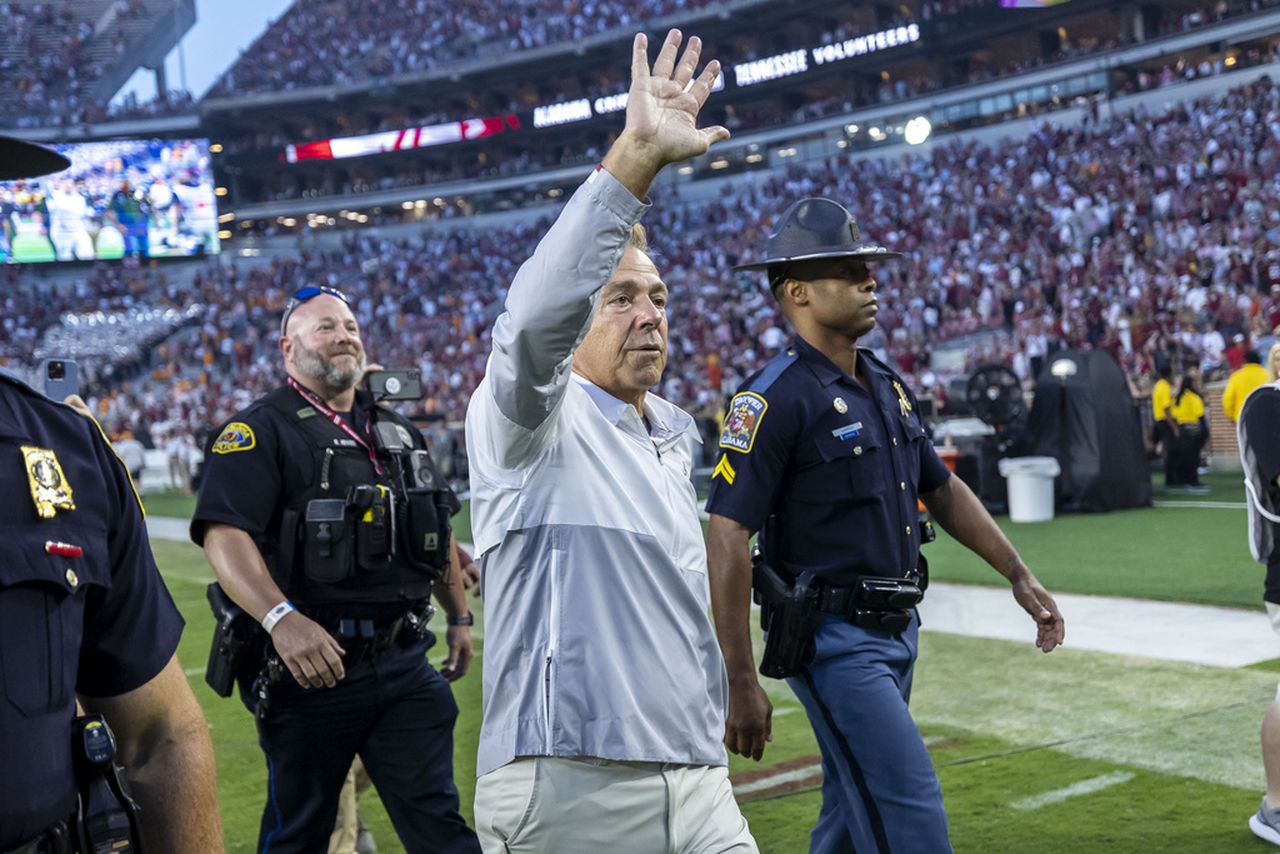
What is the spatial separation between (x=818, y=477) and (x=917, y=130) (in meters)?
34.5

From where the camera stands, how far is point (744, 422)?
3738mm

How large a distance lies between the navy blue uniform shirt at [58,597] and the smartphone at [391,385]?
2530 millimetres

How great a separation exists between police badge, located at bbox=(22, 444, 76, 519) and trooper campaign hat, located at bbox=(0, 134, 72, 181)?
40 cm

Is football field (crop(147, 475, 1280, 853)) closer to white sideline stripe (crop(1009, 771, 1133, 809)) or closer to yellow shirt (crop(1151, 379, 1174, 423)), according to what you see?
white sideline stripe (crop(1009, 771, 1133, 809))

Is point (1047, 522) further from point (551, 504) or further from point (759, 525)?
point (551, 504)

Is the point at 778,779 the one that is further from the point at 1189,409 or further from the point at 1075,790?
the point at 1189,409

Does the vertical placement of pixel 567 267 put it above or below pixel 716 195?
below

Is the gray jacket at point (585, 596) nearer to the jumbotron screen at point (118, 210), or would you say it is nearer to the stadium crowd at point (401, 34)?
the stadium crowd at point (401, 34)

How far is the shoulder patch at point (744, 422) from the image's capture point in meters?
3.70

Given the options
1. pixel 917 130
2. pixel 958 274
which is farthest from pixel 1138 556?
pixel 917 130

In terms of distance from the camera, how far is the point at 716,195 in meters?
43.8

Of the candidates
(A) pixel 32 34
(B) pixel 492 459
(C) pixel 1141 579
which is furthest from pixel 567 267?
(A) pixel 32 34

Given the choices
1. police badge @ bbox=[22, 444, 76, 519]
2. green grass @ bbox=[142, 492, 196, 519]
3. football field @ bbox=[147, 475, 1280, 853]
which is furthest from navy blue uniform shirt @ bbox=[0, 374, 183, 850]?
green grass @ bbox=[142, 492, 196, 519]

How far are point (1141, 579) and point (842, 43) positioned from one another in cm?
3234
